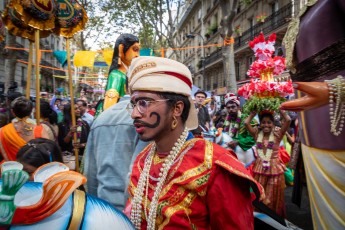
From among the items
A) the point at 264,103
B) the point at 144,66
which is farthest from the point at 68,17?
the point at 264,103

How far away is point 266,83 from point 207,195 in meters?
A: 3.03

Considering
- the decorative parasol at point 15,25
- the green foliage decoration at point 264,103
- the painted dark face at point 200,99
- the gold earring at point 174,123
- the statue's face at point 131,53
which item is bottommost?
the gold earring at point 174,123

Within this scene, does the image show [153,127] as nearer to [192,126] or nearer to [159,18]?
[192,126]

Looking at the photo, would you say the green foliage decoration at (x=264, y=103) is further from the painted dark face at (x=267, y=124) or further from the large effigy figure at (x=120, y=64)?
the large effigy figure at (x=120, y=64)

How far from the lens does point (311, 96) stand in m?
1.21

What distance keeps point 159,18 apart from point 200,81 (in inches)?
901

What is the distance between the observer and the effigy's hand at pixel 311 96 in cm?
120

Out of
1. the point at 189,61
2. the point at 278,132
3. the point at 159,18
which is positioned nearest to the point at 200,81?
the point at 189,61

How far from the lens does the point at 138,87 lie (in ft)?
5.26

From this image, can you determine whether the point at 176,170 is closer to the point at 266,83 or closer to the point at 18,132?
the point at 18,132

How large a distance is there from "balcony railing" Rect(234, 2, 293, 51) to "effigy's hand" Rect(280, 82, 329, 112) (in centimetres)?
1697

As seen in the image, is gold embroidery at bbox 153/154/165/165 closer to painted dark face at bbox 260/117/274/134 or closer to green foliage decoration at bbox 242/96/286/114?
green foliage decoration at bbox 242/96/286/114

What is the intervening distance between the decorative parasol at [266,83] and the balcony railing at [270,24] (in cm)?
1374

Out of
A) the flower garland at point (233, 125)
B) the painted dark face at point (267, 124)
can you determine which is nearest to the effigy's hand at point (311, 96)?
the painted dark face at point (267, 124)
